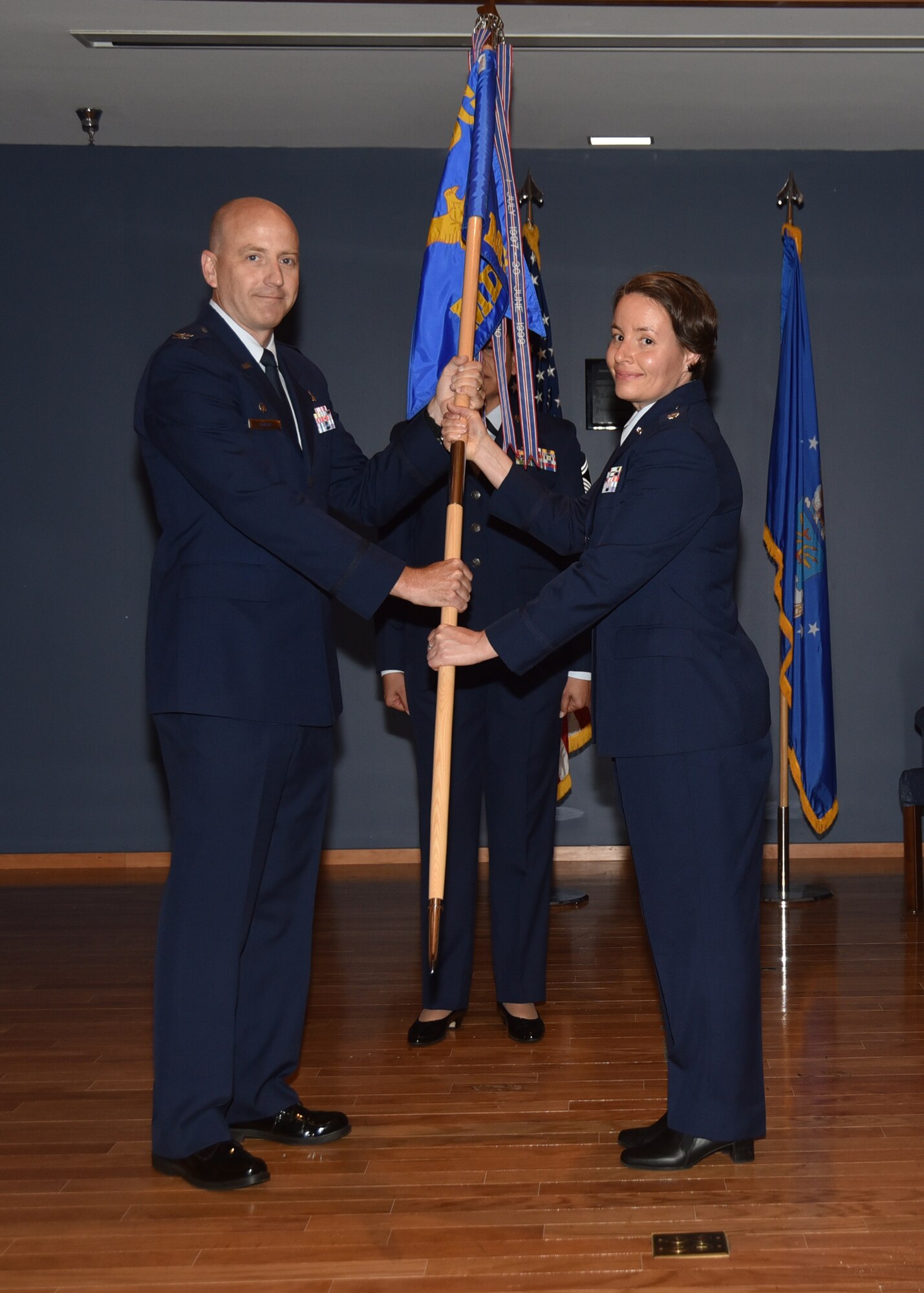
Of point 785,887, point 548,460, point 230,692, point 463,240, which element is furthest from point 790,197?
point 230,692

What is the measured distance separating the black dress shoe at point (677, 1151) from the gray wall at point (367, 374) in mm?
3286

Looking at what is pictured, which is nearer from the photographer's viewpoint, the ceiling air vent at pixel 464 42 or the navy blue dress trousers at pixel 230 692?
the navy blue dress trousers at pixel 230 692

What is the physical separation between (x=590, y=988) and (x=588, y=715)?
5.52 feet

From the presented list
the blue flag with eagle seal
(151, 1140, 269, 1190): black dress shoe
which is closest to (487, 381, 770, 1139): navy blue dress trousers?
(151, 1140, 269, 1190): black dress shoe

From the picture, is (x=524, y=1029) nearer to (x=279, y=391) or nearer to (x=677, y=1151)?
(x=677, y=1151)

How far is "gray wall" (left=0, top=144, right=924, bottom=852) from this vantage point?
5844 millimetres

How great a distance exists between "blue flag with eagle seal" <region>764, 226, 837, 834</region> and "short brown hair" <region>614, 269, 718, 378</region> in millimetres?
2763

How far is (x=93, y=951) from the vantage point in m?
4.51

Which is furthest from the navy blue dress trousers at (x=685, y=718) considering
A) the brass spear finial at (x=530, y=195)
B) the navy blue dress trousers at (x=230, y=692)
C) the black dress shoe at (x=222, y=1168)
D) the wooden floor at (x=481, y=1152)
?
the brass spear finial at (x=530, y=195)

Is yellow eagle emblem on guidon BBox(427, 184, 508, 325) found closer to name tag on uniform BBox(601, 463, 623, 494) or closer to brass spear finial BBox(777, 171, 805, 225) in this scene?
name tag on uniform BBox(601, 463, 623, 494)

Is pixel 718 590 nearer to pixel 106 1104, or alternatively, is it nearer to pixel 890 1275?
pixel 890 1275

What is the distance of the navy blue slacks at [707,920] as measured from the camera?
252cm

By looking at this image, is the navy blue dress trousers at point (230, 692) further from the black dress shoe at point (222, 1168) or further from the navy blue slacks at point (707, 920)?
the navy blue slacks at point (707, 920)

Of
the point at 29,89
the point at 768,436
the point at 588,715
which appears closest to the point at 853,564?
the point at 768,436
